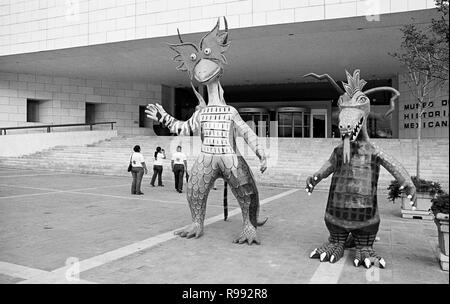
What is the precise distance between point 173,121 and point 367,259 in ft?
10.9

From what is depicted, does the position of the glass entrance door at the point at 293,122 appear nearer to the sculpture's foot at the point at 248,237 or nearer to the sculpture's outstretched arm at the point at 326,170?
the sculpture's foot at the point at 248,237

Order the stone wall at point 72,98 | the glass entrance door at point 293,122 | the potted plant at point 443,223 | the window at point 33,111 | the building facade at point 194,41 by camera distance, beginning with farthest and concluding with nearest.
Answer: the glass entrance door at point 293,122
the window at point 33,111
the stone wall at point 72,98
the building facade at point 194,41
the potted plant at point 443,223

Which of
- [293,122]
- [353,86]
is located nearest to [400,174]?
[353,86]

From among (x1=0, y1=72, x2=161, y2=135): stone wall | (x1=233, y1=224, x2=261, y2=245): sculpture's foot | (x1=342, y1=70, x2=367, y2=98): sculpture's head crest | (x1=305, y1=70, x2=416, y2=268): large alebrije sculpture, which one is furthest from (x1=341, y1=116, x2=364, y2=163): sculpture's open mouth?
(x1=0, y1=72, x2=161, y2=135): stone wall

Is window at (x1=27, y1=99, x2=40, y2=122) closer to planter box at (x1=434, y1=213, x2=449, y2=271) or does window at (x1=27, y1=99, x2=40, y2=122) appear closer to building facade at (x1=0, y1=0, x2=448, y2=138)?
building facade at (x1=0, y1=0, x2=448, y2=138)

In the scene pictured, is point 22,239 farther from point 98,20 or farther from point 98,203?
point 98,20

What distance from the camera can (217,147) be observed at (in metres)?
5.45

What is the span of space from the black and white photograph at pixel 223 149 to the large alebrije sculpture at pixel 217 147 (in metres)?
0.02

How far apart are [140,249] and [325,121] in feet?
85.5

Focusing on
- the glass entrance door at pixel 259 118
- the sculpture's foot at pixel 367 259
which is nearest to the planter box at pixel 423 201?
the sculpture's foot at pixel 367 259

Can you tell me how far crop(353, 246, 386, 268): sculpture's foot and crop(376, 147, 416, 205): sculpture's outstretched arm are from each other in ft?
2.47

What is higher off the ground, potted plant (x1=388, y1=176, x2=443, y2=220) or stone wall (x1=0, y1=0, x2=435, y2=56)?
stone wall (x1=0, y1=0, x2=435, y2=56)

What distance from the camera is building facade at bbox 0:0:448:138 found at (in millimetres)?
14820

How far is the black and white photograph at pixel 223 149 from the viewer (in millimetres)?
4496
